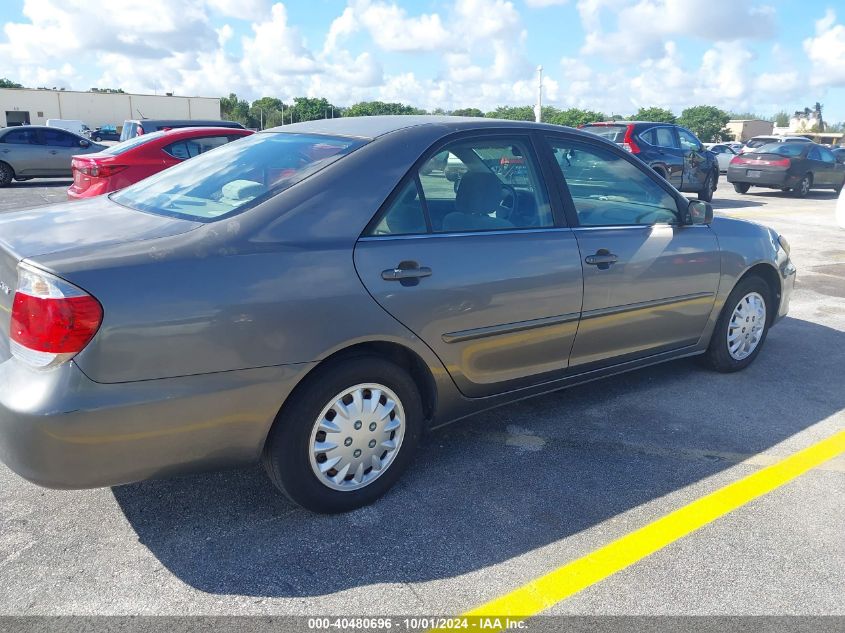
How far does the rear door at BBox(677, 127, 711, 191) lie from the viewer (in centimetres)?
1483

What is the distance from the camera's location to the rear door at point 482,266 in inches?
120

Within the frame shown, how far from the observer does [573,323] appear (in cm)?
370

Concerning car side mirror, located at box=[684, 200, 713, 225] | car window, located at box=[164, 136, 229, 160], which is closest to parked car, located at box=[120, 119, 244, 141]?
car window, located at box=[164, 136, 229, 160]

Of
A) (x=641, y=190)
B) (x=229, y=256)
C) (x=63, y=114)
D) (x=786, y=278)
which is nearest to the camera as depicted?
(x=229, y=256)

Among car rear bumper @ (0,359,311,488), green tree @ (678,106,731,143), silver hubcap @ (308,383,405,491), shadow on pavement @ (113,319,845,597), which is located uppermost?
green tree @ (678,106,731,143)

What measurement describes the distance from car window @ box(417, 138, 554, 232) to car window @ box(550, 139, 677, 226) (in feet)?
0.72

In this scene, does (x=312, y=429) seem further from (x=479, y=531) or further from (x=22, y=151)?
(x=22, y=151)

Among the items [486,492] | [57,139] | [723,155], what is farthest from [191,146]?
[723,155]

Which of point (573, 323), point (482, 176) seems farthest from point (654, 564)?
point (482, 176)

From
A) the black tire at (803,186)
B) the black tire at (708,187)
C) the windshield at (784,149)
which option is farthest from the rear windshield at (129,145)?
the black tire at (803,186)

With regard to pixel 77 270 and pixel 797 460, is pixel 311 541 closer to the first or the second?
pixel 77 270

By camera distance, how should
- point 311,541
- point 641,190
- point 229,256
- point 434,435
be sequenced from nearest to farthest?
point 229,256, point 311,541, point 434,435, point 641,190

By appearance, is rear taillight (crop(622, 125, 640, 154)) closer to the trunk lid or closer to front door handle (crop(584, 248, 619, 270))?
front door handle (crop(584, 248, 619, 270))

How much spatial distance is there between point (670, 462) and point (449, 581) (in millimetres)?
1510
